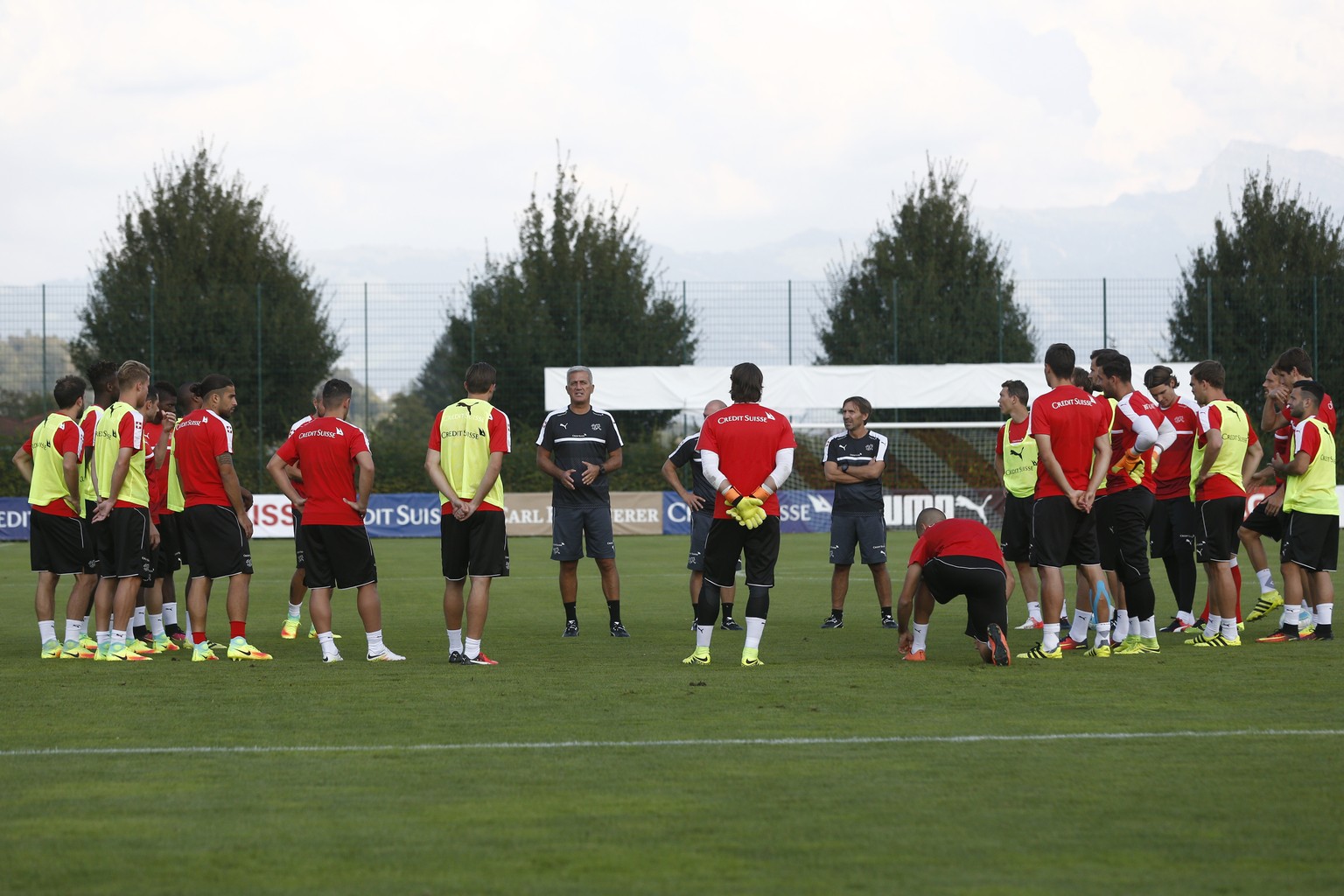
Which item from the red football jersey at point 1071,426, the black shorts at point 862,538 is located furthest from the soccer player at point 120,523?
the red football jersey at point 1071,426

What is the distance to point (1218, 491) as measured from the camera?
32.6ft

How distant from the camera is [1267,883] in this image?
3.93 metres

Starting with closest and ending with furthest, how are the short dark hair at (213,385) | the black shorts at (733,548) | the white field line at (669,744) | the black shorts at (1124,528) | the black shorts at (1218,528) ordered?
the white field line at (669,744)
the black shorts at (733,548)
the black shorts at (1124,528)
the short dark hair at (213,385)
the black shorts at (1218,528)

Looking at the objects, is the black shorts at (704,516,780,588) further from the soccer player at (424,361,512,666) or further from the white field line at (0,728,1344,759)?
the white field line at (0,728,1344,759)

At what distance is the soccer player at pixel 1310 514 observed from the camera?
9.88 metres

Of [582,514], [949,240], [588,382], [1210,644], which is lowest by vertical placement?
[1210,644]

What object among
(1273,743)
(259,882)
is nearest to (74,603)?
(259,882)

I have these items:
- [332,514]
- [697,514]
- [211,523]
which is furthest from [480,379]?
[697,514]

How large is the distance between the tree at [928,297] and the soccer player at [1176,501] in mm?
20781

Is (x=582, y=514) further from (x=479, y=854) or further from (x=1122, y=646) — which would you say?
(x=479, y=854)

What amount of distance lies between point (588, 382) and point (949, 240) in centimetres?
2617

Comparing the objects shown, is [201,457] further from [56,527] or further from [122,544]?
[56,527]

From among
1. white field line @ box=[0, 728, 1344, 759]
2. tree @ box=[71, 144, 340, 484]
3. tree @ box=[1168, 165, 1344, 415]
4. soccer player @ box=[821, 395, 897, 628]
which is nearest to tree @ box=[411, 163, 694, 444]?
tree @ box=[71, 144, 340, 484]

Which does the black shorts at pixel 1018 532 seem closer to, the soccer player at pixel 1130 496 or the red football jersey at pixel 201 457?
the soccer player at pixel 1130 496
